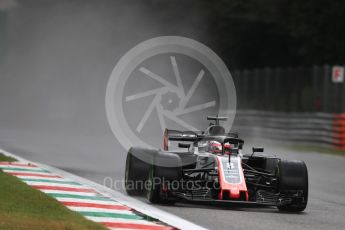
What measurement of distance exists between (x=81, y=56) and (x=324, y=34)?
12.8m

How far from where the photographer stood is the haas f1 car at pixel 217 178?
10750 millimetres

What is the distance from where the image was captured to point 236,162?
433 inches

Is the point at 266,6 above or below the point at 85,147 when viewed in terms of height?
above

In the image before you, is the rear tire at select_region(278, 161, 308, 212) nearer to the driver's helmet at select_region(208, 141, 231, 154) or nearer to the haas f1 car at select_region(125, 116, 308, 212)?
the haas f1 car at select_region(125, 116, 308, 212)

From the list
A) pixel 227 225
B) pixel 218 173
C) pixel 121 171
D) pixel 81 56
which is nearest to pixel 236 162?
pixel 218 173

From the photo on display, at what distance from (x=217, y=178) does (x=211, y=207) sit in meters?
0.38

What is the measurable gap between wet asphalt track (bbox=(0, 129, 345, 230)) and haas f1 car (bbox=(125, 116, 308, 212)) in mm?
158

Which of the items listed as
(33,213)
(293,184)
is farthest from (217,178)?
(33,213)

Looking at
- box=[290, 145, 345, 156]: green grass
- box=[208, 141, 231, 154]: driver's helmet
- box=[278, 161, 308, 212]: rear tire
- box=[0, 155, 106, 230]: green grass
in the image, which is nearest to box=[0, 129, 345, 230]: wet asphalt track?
box=[278, 161, 308, 212]: rear tire

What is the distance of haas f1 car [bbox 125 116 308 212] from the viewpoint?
35.3 feet

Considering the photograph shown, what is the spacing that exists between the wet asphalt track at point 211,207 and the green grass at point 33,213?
4.55ft

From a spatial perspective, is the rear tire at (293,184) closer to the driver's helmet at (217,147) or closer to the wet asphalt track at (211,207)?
the wet asphalt track at (211,207)

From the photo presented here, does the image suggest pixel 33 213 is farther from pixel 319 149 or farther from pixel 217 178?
pixel 319 149

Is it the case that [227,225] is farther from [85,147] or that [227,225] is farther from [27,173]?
[85,147]
